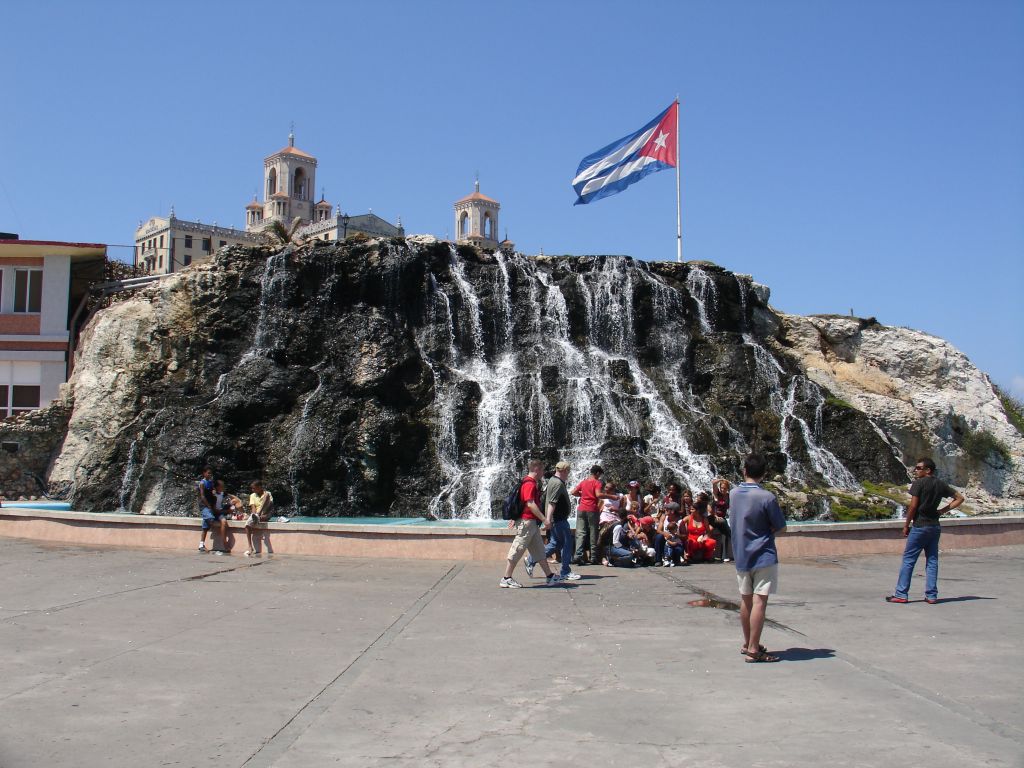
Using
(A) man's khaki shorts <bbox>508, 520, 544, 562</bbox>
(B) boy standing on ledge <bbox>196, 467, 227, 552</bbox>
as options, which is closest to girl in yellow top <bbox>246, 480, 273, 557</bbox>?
(B) boy standing on ledge <bbox>196, 467, 227, 552</bbox>

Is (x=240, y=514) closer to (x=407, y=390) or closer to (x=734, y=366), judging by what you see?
(x=407, y=390)

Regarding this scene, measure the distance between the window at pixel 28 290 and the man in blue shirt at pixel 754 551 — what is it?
1408 inches

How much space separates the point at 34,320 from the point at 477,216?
444 feet

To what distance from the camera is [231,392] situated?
92.1 feet

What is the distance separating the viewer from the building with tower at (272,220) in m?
130

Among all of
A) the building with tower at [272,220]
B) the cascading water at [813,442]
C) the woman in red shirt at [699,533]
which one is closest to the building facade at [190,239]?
the building with tower at [272,220]

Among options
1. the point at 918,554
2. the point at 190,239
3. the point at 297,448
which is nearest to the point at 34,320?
the point at 297,448

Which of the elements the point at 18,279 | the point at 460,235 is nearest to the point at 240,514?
the point at 18,279

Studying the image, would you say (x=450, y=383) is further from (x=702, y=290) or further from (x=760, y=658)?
(x=760, y=658)

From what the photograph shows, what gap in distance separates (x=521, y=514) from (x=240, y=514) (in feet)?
23.8

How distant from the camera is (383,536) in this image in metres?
15.1

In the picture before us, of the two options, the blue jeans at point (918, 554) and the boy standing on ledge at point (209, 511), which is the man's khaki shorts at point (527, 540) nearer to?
the blue jeans at point (918, 554)

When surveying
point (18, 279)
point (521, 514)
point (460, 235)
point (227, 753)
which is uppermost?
point (460, 235)

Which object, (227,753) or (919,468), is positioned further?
(919,468)
